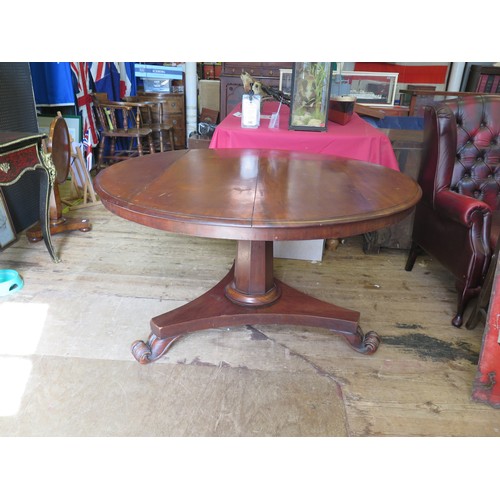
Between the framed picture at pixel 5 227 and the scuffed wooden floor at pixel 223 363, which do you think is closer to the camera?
the scuffed wooden floor at pixel 223 363

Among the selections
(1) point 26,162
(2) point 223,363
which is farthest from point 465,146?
(1) point 26,162

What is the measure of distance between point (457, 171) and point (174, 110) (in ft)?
12.4

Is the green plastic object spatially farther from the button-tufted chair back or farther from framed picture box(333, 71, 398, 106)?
framed picture box(333, 71, 398, 106)

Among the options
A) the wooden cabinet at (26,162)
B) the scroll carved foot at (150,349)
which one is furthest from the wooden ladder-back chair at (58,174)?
the scroll carved foot at (150,349)

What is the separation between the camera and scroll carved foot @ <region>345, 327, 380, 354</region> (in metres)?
1.70

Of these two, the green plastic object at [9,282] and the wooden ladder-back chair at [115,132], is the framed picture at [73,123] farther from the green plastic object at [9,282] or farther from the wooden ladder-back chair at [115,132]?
the green plastic object at [9,282]

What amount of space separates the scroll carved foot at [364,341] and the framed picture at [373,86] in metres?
4.56

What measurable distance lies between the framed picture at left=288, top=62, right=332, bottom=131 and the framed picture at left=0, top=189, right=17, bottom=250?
1.86 meters

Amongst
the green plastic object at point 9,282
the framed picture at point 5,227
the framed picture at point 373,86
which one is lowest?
the green plastic object at point 9,282

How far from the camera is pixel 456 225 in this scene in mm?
1898

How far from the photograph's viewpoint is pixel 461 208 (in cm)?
180

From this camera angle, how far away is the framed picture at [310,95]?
7.04 feet

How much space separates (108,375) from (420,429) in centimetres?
116

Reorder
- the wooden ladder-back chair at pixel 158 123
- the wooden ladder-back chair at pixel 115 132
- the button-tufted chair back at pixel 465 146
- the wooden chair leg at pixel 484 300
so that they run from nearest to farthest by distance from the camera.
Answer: the wooden chair leg at pixel 484 300, the button-tufted chair back at pixel 465 146, the wooden ladder-back chair at pixel 115 132, the wooden ladder-back chair at pixel 158 123
